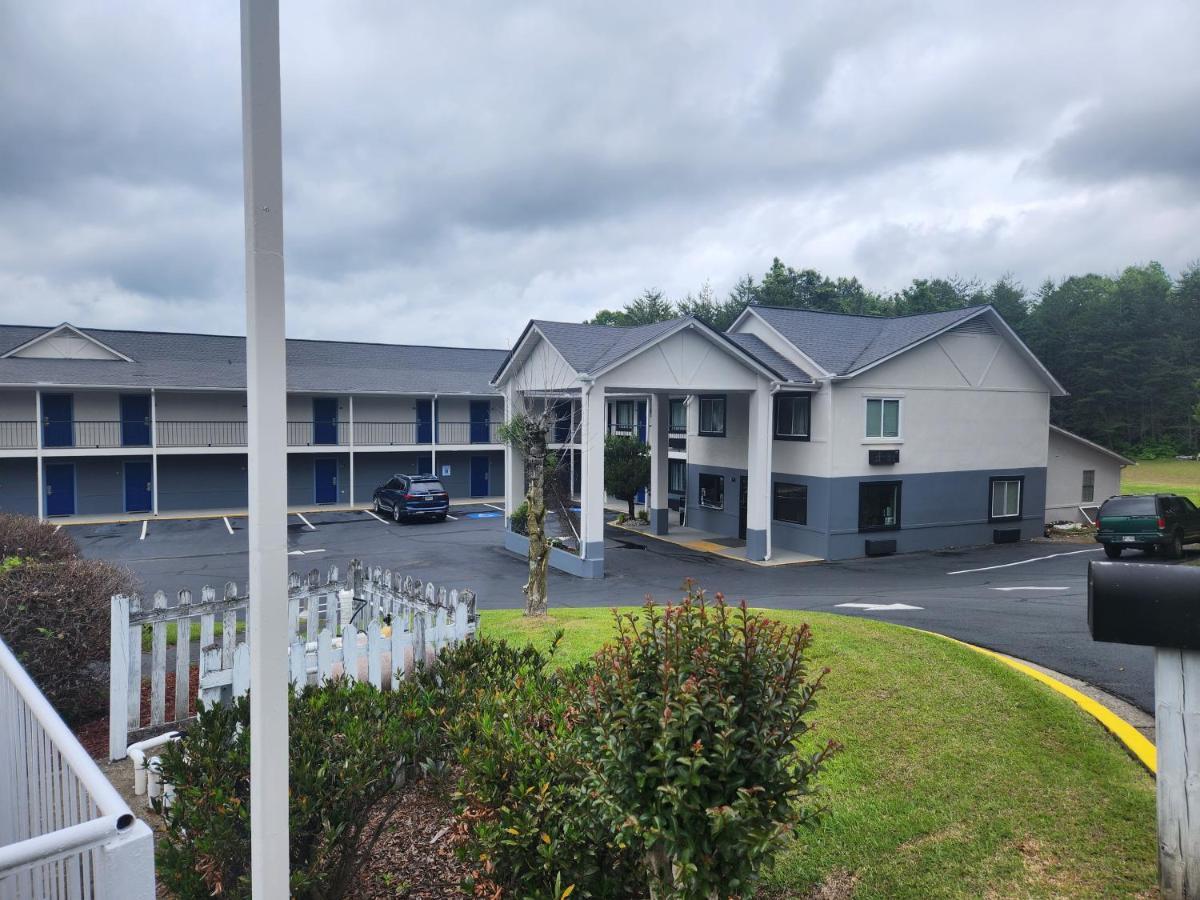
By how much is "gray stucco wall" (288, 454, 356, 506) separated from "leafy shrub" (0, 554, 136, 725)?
27246mm

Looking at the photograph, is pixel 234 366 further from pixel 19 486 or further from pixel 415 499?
pixel 415 499

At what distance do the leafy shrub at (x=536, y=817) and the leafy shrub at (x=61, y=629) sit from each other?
592 centimetres

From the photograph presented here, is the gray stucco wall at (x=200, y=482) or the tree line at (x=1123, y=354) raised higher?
the tree line at (x=1123, y=354)

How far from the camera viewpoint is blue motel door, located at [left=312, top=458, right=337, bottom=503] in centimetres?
3591

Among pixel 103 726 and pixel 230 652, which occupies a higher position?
pixel 230 652

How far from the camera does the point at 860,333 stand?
28.2 m

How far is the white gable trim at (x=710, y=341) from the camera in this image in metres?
21.1

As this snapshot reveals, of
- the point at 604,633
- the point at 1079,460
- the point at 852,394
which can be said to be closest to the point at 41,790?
the point at 604,633

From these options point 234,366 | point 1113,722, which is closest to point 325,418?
point 234,366

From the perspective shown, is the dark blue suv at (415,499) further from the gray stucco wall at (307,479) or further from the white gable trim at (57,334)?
the white gable trim at (57,334)

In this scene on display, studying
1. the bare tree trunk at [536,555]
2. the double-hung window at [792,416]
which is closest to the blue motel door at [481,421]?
the double-hung window at [792,416]

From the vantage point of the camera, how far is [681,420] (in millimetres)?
33094

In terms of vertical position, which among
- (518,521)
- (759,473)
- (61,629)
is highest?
(759,473)

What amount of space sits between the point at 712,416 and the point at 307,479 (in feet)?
62.8
